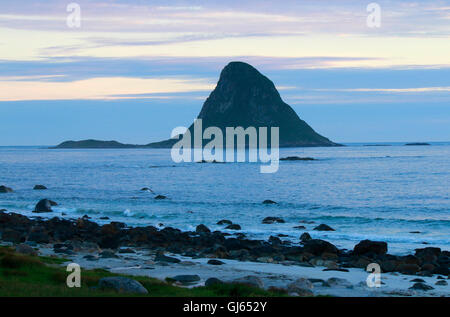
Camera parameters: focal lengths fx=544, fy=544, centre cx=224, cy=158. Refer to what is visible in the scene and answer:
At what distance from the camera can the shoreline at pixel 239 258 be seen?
1973 cm

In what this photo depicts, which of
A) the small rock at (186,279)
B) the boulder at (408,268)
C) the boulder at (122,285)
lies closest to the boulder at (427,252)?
the boulder at (408,268)

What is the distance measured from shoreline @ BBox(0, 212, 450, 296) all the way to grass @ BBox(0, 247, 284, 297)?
2.34 metres

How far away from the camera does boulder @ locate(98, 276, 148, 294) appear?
15027mm

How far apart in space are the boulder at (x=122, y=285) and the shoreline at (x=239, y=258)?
10.9 ft

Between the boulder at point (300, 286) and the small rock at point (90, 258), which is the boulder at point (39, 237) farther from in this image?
the boulder at point (300, 286)

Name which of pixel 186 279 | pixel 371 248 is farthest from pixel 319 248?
pixel 186 279

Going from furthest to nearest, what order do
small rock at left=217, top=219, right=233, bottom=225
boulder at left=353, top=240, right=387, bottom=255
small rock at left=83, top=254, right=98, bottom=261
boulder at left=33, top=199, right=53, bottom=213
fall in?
boulder at left=33, top=199, right=53, bottom=213, small rock at left=217, top=219, right=233, bottom=225, boulder at left=353, top=240, right=387, bottom=255, small rock at left=83, top=254, right=98, bottom=261

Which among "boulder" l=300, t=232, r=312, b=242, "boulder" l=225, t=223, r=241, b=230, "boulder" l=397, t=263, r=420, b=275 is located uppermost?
"boulder" l=397, t=263, r=420, b=275

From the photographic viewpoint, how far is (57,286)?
15.4 metres

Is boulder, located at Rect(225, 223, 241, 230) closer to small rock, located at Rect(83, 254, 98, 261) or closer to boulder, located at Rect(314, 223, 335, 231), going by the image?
boulder, located at Rect(314, 223, 335, 231)

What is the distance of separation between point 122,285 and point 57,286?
1.90 m

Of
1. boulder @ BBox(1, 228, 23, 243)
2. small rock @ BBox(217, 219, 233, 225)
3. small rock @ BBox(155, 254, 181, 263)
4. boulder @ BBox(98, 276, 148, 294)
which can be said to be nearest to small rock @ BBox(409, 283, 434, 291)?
boulder @ BBox(98, 276, 148, 294)
